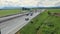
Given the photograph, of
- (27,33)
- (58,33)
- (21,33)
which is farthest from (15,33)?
(58,33)

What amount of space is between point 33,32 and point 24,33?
149 cm

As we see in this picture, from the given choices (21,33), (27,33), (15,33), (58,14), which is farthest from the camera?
(58,14)

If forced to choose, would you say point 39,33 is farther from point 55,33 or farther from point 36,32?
point 55,33

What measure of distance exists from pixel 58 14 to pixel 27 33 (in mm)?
13504

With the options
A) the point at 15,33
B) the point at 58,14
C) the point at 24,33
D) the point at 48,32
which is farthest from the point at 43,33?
the point at 58,14

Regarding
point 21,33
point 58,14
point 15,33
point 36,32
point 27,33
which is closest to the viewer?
point 15,33

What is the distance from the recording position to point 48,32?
11461 millimetres

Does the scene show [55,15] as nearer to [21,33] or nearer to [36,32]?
[36,32]

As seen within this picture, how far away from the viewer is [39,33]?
1169 centimetres

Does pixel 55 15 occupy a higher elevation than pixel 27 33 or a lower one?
lower

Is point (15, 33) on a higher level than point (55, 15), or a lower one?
higher

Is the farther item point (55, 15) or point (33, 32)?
point (55, 15)

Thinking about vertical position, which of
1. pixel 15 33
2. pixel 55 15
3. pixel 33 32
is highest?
pixel 15 33

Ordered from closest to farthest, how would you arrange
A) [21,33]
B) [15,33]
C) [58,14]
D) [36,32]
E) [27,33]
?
[15,33] < [21,33] < [27,33] < [36,32] < [58,14]
